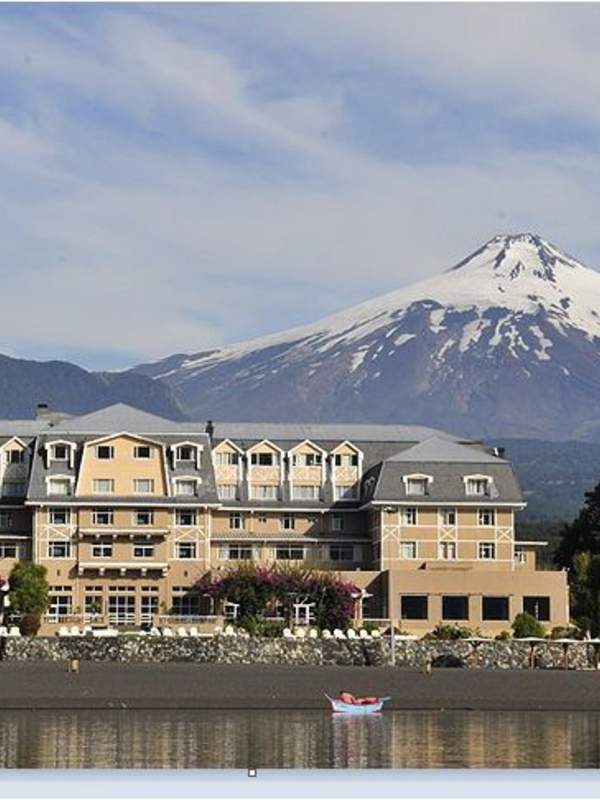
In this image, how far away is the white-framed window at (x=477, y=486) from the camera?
84562 millimetres

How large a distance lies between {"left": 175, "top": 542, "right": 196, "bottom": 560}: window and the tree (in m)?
5.82

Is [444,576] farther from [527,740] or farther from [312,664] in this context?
[527,740]

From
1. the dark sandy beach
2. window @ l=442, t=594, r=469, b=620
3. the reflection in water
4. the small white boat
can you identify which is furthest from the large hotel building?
the reflection in water

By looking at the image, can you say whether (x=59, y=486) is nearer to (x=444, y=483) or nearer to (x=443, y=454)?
(x=444, y=483)

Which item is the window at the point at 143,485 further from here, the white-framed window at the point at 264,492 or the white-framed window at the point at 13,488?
the white-framed window at the point at 13,488

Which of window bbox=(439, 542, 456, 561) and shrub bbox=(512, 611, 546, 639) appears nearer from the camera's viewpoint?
shrub bbox=(512, 611, 546, 639)

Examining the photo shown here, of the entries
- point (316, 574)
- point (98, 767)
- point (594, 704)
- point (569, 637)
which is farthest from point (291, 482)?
point (98, 767)

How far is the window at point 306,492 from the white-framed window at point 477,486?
6.50 metres

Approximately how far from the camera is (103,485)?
8362cm

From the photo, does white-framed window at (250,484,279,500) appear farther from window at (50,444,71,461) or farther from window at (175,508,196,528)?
window at (50,444,71,461)

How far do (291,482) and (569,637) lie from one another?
57.8ft

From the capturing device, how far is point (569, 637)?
72.9 m

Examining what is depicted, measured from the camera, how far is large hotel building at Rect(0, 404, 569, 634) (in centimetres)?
8006

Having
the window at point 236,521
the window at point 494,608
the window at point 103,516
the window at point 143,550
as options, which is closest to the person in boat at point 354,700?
the window at point 494,608
